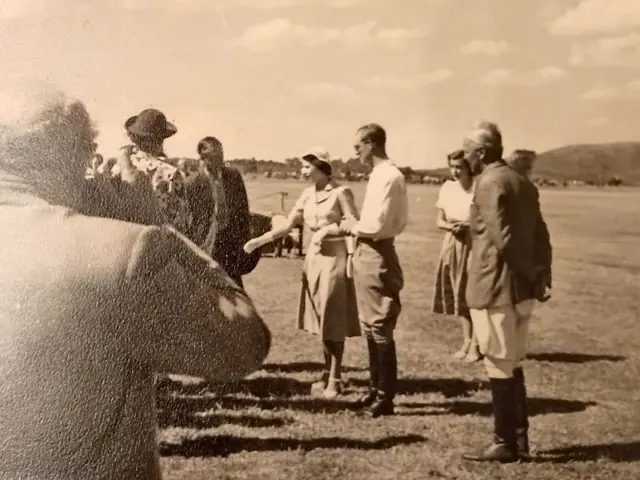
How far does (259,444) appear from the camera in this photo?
1.75m

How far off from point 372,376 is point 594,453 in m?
0.56

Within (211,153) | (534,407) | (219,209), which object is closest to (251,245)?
(219,209)

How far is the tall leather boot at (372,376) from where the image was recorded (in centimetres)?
193

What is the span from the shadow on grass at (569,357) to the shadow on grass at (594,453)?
0.20 metres

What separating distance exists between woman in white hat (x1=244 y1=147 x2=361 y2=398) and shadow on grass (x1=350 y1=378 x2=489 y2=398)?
0.33 ft

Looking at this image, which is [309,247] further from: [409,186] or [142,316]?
[142,316]

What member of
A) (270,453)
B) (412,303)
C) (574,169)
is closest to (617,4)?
(574,169)

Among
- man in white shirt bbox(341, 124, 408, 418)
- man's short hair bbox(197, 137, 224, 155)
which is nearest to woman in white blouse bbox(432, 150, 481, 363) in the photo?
man in white shirt bbox(341, 124, 408, 418)

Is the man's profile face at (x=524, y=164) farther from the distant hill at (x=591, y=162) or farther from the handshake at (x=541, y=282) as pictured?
the handshake at (x=541, y=282)

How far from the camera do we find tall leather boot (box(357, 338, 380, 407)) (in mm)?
1928

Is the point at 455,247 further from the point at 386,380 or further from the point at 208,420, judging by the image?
the point at 208,420

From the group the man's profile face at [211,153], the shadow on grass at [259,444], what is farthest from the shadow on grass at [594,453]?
the man's profile face at [211,153]

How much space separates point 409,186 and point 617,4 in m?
0.66

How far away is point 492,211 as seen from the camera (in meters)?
1.79
